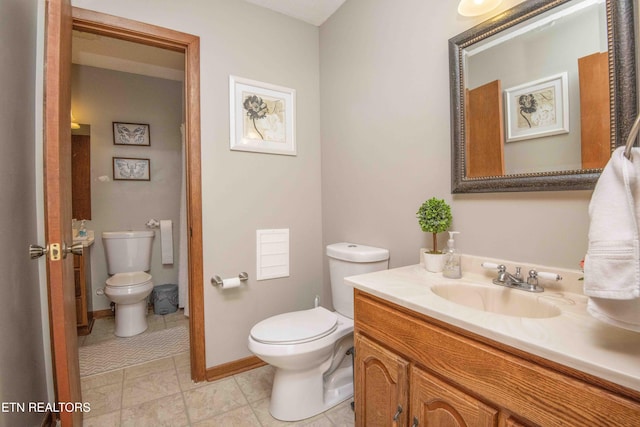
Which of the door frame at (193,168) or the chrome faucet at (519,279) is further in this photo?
the door frame at (193,168)

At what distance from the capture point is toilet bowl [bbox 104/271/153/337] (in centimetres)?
241

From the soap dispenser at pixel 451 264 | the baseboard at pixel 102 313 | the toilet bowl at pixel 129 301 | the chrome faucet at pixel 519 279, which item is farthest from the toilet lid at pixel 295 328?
the baseboard at pixel 102 313

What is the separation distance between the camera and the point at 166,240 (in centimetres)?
312

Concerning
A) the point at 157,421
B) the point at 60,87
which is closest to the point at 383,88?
the point at 60,87

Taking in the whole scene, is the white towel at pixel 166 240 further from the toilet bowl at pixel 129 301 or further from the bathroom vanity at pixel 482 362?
the bathroom vanity at pixel 482 362

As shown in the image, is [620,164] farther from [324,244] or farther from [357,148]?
[324,244]

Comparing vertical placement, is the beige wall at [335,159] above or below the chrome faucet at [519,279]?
above

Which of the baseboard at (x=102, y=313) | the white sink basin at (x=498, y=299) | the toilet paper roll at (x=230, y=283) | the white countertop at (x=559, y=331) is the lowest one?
the baseboard at (x=102, y=313)

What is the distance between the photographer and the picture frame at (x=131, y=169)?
2.95 meters

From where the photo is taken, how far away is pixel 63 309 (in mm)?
1112

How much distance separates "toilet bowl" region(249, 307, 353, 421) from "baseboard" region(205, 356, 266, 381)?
0.49m

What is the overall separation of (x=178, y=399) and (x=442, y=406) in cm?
153

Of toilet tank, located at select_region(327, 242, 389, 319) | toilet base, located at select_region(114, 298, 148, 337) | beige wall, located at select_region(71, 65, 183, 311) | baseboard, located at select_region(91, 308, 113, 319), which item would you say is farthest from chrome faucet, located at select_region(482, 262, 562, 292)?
baseboard, located at select_region(91, 308, 113, 319)

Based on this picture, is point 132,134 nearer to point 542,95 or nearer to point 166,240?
point 166,240
